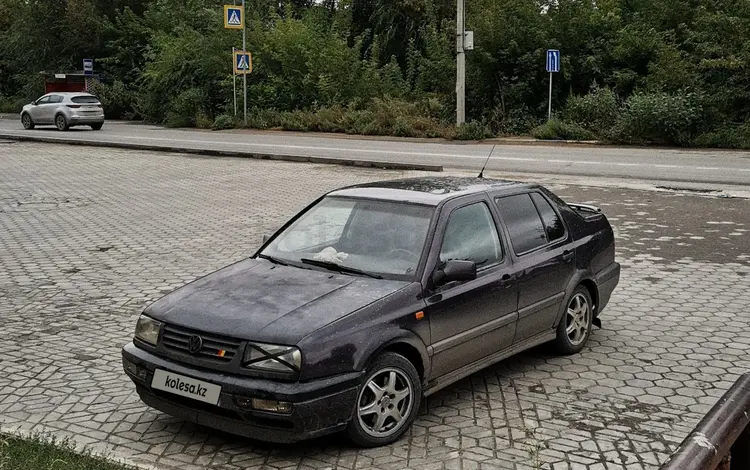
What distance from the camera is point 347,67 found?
123 ft

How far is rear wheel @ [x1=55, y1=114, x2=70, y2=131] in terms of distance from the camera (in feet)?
116

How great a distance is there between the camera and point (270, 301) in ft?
16.9

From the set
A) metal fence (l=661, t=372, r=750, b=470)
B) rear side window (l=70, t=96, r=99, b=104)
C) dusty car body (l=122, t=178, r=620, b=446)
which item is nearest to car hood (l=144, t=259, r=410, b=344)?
dusty car body (l=122, t=178, r=620, b=446)

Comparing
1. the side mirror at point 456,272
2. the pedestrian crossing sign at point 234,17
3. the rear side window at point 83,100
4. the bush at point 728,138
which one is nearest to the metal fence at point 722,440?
the side mirror at point 456,272

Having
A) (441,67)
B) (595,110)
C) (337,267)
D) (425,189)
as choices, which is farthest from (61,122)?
(337,267)

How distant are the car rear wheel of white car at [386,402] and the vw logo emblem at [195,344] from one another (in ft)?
3.18

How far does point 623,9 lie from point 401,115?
1017 centimetres

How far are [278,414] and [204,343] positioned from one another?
0.64 metres

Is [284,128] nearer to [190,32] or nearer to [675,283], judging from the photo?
[190,32]

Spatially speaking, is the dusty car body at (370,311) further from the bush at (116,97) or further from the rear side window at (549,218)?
the bush at (116,97)

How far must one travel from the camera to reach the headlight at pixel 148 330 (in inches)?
203

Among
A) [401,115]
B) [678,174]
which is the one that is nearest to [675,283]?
[678,174]

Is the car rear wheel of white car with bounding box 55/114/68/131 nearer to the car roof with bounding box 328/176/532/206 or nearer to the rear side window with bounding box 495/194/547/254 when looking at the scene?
the car roof with bounding box 328/176/532/206

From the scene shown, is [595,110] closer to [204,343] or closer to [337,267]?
Answer: [337,267]
